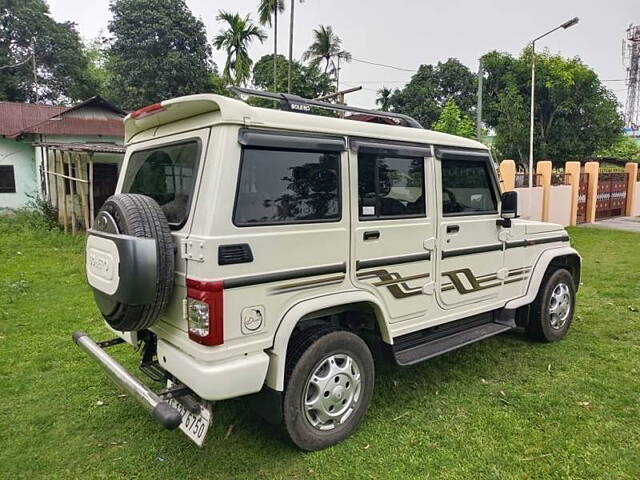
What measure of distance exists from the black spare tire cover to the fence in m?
11.3

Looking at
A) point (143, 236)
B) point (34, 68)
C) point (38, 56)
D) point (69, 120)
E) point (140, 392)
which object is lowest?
point (140, 392)

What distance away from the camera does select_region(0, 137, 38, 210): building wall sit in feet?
51.1

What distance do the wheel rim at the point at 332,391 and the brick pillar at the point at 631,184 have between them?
19.2 meters

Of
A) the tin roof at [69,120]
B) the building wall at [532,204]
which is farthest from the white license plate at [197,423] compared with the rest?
the tin roof at [69,120]

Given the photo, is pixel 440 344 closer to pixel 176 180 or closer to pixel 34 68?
pixel 176 180

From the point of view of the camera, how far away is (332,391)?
2912 millimetres

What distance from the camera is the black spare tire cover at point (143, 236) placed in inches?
98.9

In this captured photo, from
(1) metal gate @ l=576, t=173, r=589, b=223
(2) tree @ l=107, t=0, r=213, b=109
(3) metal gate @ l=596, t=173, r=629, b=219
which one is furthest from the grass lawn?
(2) tree @ l=107, t=0, r=213, b=109

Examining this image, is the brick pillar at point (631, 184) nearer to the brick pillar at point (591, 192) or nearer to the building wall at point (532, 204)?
the brick pillar at point (591, 192)

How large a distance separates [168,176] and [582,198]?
16.2 metres

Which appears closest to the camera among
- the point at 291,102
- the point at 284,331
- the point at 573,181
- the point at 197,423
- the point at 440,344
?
the point at 197,423

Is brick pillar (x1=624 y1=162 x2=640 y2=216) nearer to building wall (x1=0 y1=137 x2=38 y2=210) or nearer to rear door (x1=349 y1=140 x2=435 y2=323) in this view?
rear door (x1=349 y1=140 x2=435 y2=323)

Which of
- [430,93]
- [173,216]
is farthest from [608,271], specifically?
[430,93]

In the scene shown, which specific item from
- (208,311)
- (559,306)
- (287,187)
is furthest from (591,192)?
(208,311)
